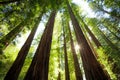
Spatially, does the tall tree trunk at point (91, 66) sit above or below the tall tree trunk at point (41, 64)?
below

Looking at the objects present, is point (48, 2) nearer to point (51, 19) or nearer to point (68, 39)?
point (51, 19)

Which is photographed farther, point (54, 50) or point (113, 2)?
point (54, 50)

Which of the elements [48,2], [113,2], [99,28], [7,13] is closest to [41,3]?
[48,2]

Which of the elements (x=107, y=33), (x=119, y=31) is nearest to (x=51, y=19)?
(x=119, y=31)

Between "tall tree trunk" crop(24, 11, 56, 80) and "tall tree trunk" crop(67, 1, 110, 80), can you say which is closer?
"tall tree trunk" crop(67, 1, 110, 80)

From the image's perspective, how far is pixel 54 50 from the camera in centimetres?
1557

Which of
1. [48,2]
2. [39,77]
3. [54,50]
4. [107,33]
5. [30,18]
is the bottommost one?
[107,33]

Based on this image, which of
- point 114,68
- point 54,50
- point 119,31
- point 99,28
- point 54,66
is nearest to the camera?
point 114,68

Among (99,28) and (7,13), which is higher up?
(7,13)

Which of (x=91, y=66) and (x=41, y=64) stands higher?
(x=41, y=64)

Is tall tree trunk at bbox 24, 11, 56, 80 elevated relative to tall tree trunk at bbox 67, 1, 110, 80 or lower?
elevated

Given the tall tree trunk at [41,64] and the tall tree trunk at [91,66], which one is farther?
the tall tree trunk at [41,64]

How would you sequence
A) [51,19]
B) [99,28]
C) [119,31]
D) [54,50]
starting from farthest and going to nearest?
[99,28] → [119,31] → [54,50] → [51,19]

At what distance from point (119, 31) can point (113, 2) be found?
628cm
